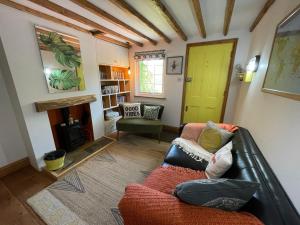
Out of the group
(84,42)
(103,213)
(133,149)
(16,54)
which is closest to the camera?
(103,213)

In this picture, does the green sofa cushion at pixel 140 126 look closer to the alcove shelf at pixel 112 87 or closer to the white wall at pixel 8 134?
the alcove shelf at pixel 112 87

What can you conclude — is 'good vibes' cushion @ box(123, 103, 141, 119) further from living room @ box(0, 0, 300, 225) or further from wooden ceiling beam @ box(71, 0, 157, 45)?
wooden ceiling beam @ box(71, 0, 157, 45)

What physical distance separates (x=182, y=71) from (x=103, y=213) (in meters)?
3.02

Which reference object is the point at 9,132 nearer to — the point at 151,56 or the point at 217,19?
the point at 151,56

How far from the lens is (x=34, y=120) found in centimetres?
198

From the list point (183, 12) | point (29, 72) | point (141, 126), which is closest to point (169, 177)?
point (141, 126)

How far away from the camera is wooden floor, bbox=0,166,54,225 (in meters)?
1.39

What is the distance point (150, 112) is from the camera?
3.15m

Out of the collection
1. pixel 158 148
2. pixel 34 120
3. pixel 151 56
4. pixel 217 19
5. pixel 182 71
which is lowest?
pixel 158 148

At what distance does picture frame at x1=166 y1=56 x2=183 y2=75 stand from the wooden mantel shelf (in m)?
1.92

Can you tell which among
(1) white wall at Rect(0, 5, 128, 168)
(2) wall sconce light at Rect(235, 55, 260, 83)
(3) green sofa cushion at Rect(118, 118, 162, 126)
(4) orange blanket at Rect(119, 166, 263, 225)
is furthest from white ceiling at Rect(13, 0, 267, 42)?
(4) orange blanket at Rect(119, 166, 263, 225)

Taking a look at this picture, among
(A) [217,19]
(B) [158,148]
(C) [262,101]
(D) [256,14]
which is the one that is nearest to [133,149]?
(B) [158,148]

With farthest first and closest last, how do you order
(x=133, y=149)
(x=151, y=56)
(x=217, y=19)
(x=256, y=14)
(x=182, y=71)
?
1. (x=151, y=56)
2. (x=182, y=71)
3. (x=133, y=149)
4. (x=217, y=19)
5. (x=256, y=14)

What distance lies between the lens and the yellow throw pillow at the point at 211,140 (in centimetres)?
172
